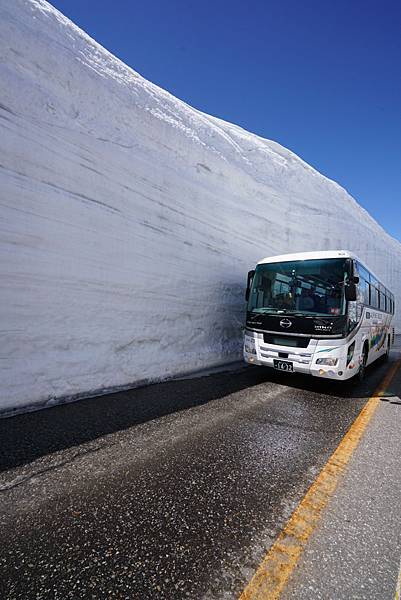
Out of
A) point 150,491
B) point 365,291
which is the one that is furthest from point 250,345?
point 150,491

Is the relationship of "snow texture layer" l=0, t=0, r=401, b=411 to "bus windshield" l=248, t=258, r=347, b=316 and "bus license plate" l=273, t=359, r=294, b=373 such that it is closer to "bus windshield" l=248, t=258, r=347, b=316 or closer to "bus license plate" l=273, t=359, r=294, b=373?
"bus windshield" l=248, t=258, r=347, b=316

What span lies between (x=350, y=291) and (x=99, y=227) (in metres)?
4.47

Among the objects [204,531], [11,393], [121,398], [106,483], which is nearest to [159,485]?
[106,483]

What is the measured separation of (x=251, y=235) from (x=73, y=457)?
8.34m

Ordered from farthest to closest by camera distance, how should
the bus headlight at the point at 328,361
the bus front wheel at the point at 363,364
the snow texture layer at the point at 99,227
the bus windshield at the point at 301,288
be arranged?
the bus front wheel at the point at 363,364
the bus windshield at the point at 301,288
the bus headlight at the point at 328,361
the snow texture layer at the point at 99,227

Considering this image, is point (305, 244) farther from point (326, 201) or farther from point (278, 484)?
point (278, 484)

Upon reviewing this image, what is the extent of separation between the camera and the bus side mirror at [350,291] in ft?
15.4

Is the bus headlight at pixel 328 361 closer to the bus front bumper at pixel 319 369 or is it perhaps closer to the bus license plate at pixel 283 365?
the bus front bumper at pixel 319 369

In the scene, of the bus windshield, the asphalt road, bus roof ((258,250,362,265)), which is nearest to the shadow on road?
the asphalt road

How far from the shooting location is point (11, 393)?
3.66 meters

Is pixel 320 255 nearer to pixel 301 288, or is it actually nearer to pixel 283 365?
pixel 301 288

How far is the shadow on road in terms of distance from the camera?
9.27 feet

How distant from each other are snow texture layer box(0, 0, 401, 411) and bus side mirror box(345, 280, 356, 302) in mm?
3327

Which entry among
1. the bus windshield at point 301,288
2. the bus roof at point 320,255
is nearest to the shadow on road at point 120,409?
the bus windshield at point 301,288
